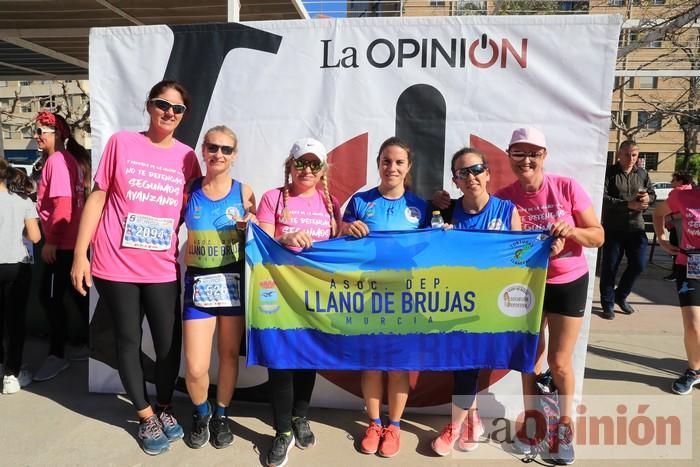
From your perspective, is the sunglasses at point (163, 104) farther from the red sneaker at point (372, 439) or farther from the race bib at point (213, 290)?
the red sneaker at point (372, 439)

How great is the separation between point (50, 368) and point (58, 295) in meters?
0.57

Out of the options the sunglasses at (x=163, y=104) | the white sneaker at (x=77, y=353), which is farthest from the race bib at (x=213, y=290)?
the white sneaker at (x=77, y=353)

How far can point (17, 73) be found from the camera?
9.81 m

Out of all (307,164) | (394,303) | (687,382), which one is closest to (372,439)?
(394,303)

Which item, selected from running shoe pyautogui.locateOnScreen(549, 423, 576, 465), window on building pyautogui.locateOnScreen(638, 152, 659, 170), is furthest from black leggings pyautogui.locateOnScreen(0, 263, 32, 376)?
window on building pyautogui.locateOnScreen(638, 152, 659, 170)

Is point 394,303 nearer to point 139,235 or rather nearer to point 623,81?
point 139,235

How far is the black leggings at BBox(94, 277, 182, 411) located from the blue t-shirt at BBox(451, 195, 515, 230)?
170 cm

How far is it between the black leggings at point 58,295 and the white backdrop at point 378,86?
0.94 m

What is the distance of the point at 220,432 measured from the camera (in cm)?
289

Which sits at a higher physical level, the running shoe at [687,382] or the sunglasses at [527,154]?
the sunglasses at [527,154]

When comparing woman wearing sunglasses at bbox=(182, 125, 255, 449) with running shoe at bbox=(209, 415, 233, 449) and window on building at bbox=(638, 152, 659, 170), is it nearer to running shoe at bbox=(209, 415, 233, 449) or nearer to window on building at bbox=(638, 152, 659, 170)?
running shoe at bbox=(209, 415, 233, 449)

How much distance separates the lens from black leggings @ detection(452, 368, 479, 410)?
287cm

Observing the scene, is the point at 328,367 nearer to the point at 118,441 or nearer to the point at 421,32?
the point at 118,441

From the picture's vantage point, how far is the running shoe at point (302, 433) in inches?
113
